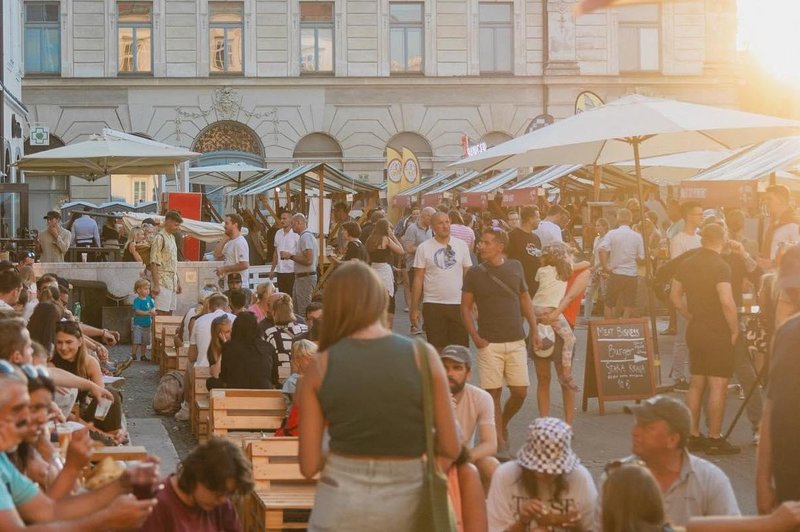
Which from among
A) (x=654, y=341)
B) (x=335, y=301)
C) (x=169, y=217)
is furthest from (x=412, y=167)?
(x=335, y=301)

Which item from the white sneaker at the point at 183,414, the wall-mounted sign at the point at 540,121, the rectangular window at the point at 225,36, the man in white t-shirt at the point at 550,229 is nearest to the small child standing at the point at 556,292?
the white sneaker at the point at 183,414

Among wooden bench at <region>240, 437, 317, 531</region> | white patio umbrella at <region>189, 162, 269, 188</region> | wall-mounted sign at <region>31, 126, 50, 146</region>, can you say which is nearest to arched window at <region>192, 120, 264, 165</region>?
white patio umbrella at <region>189, 162, 269, 188</region>

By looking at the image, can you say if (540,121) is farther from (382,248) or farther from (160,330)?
(160,330)

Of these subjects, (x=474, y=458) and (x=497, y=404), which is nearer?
Answer: (x=474, y=458)

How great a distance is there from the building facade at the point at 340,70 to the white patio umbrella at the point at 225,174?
160cm

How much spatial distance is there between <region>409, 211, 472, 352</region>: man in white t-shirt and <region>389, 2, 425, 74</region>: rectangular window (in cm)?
3329

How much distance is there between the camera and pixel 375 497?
16.6 ft

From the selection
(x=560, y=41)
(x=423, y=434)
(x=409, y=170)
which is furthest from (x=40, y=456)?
(x=560, y=41)

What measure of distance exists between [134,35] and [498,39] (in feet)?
38.1

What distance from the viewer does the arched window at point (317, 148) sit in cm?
4585

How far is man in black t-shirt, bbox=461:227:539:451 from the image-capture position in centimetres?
1112

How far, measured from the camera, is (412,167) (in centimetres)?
3406

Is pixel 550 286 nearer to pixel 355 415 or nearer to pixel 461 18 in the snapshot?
pixel 355 415

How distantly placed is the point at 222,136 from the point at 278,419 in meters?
35.7
